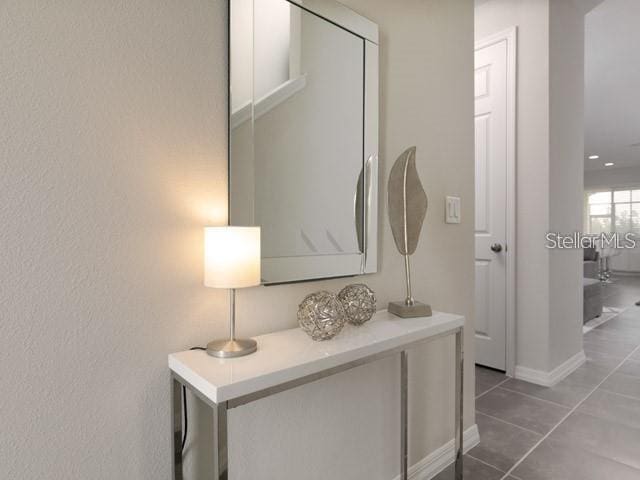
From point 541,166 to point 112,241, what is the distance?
2.68 meters

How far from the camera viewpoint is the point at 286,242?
1190 millimetres

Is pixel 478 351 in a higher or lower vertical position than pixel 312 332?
lower

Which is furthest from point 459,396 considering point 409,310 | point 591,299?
point 591,299

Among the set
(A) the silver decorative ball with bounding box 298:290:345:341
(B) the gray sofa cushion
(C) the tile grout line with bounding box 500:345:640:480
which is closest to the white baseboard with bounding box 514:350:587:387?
(C) the tile grout line with bounding box 500:345:640:480

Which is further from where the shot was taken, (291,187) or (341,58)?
(341,58)

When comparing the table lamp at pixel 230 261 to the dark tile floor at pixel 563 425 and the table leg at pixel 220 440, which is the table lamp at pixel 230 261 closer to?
the table leg at pixel 220 440

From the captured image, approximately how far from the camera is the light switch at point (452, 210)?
174cm

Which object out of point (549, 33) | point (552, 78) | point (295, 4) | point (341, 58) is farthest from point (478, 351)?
point (295, 4)

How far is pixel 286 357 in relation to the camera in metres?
0.93

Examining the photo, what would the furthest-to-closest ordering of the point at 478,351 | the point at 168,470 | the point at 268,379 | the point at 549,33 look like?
1. the point at 478,351
2. the point at 549,33
3. the point at 168,470
4. the point at 268,379

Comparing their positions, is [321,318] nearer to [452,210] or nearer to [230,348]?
[230,348]

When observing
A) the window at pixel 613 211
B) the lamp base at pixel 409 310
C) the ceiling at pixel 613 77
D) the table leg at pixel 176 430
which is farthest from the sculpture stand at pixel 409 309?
the window at pixel 613 211

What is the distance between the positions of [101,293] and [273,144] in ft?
1.97

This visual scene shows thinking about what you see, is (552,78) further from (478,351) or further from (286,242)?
(286,242)
